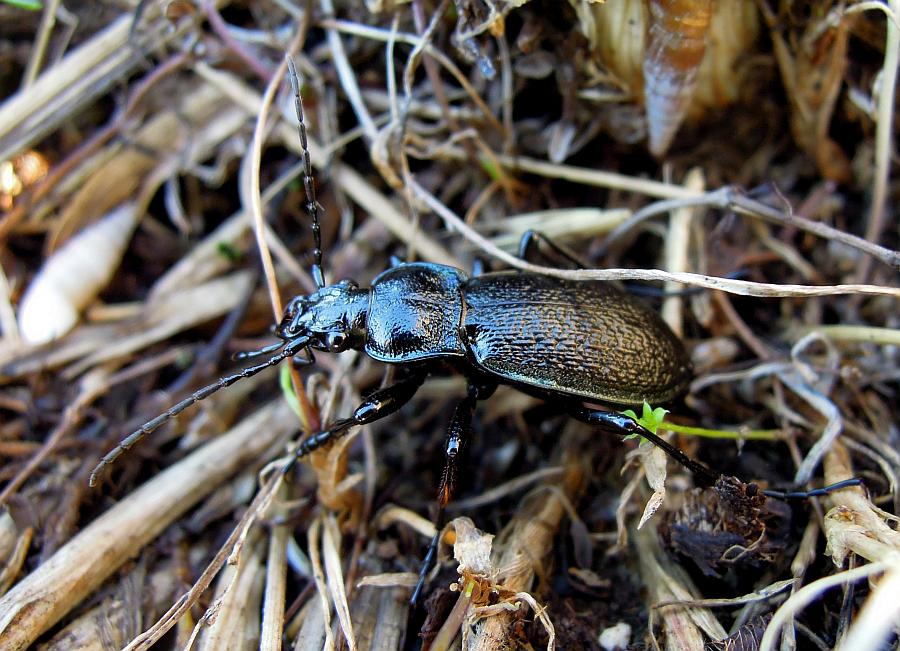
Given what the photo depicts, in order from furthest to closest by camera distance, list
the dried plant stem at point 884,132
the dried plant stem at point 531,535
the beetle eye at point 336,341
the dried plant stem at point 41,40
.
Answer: the dried plant stem at point 41,40 → the beetle eye at point 336,341 → the dried plant stem at point 884,132 → the dried plant stem at point 531,535

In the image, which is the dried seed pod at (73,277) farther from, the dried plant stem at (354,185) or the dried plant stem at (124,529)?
the dried plant stem at (124,529)

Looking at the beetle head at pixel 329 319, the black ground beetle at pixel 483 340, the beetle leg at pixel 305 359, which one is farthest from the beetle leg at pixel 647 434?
the beetle leg at pixel 305 359

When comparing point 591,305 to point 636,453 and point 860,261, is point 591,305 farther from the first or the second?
point 860,261

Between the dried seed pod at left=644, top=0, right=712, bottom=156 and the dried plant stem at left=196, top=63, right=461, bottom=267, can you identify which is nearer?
the dried seed pod at left=644, top=0, right=712, bottom=156

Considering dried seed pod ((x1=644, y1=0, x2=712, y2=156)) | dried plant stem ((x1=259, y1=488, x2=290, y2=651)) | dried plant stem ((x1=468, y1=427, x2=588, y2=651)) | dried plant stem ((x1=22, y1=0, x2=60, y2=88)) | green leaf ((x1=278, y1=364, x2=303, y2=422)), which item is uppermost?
dried plant stem ((x1=22, y1=0, x2=60, y2=88))

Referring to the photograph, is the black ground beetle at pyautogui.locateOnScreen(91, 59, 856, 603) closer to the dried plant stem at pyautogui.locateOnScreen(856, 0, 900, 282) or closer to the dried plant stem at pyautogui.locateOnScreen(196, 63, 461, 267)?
the dried plant stem at pyautogui.locateOnScreen(196, 63, 461, 267)

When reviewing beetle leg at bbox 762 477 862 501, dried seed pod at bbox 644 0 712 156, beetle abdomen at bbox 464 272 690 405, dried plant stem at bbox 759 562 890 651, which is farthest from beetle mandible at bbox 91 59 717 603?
dried seed pod at bbox 644 0 712 156

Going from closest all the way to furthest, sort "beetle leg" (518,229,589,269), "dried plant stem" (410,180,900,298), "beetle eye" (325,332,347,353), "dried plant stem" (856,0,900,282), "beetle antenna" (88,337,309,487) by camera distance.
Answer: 1. "dried plant stem" (410,180,900,298)
2. "beetle antenna" (88,337,309,487)
3. "dried plant stem" (856,0,900,282)
4. "beetle eye" (325,332,347,353)
5. "beetle leg" (518,229,589,269)

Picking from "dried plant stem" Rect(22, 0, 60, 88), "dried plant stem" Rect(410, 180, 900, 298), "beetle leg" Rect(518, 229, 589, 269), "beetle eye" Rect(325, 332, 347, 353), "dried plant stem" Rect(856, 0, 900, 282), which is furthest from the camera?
"dried plant stem" Rect(22, 0, 60, 88)
